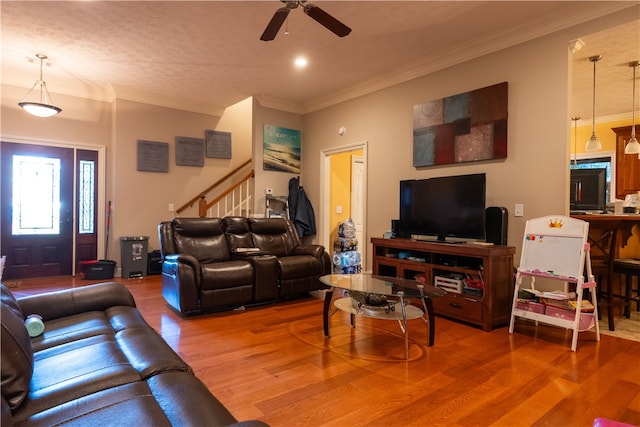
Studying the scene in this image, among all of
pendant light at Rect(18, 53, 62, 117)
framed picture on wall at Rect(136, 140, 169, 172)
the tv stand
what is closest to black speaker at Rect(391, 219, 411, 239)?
the tv stand

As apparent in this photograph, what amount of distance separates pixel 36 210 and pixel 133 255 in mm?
1518

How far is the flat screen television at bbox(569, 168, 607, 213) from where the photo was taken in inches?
160

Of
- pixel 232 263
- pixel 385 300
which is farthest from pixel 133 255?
pixel 385 300

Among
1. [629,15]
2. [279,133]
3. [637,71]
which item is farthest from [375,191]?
[637,71]

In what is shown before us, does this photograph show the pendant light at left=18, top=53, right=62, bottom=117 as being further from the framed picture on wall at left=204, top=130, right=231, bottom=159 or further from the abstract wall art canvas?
the abstract wall art canvas

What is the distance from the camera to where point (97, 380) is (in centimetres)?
127

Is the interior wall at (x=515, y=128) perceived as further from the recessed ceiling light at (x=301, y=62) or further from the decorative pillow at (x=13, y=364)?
the decorative pillow at (x=13, y=364)

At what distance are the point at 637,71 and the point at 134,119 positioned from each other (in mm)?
6958

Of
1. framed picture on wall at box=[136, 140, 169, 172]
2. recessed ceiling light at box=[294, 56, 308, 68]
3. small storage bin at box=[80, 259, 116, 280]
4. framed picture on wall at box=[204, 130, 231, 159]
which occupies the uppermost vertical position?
recessed ceiling light at box=[294, 56, 308, 68]

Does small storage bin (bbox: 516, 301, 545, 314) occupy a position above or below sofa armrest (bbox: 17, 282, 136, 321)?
below

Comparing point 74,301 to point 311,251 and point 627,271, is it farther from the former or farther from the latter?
point 627,271

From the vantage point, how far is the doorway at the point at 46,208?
5297mm

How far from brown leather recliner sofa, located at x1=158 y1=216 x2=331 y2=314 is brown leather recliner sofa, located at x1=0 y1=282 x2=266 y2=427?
171cm

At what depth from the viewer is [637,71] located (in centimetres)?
444
